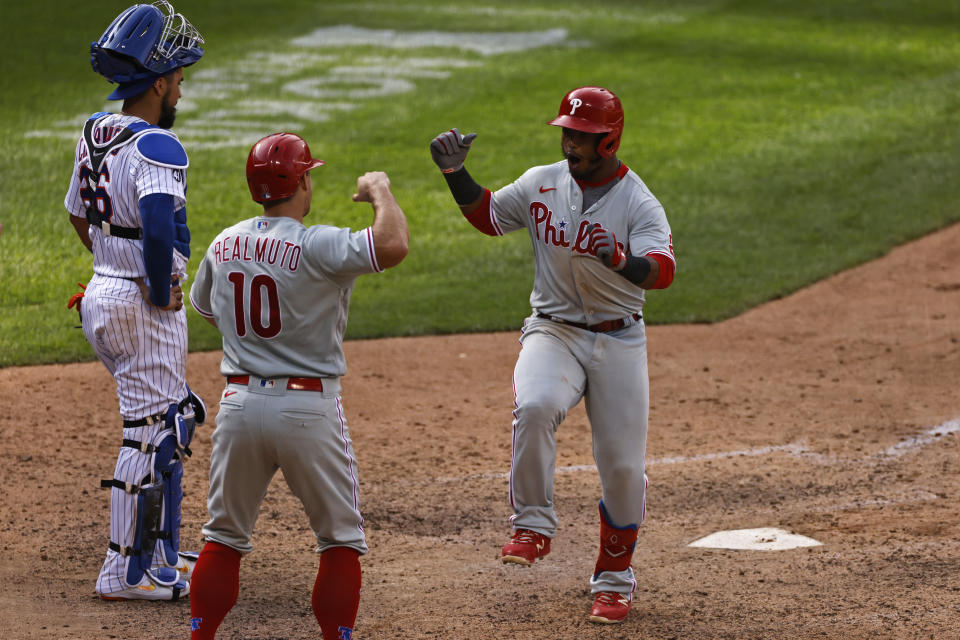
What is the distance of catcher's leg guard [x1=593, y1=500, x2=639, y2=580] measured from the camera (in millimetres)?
5164

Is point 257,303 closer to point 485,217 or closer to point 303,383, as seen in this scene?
point 303,383

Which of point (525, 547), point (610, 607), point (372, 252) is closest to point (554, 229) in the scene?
point (372, 252)

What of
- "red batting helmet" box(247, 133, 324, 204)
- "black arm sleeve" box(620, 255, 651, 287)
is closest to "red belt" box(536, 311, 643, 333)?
"black arm sleeve" box(620, 255, 651, 287)

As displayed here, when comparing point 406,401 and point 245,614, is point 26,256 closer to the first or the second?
point 406,401

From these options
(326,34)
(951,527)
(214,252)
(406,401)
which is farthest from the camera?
(326,34)

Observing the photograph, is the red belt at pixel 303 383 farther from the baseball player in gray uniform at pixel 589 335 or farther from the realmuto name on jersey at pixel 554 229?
the realmuto name on jersey at pixel 554 229

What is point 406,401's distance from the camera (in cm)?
845

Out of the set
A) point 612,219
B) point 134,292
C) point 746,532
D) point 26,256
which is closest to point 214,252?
point 134,292

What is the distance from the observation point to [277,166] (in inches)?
168

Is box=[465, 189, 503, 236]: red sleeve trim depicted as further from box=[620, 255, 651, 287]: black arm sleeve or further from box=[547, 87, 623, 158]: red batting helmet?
box=[620, 255, 651, 287]: black arm sleeve

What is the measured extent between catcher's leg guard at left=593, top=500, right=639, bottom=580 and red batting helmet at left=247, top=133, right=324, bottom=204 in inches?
76.8

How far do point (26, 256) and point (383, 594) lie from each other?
275 inches

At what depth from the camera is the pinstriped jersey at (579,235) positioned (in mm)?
4992

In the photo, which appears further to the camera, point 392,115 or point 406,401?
point 392,115
